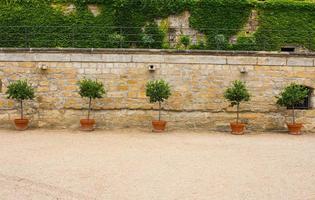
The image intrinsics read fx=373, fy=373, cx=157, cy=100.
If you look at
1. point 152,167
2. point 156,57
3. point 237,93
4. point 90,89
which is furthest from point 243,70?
point 152,167

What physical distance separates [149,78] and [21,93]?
4617 mm

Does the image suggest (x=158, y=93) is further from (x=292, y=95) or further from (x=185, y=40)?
(x=185, y=40)

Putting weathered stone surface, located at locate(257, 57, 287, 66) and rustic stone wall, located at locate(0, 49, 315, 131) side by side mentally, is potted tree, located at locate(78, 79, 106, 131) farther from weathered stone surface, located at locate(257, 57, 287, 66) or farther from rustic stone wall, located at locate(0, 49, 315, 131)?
weathered stone surface, located at locate(257, 57, 287, 66)

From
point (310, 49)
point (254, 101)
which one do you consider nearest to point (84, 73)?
point (254, 101)

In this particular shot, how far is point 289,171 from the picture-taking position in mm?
8508

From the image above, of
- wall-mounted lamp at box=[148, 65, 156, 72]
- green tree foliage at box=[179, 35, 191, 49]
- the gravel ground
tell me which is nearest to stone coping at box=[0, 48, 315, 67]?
wall-mounted lamp at box=[148, 65, 156, 72]

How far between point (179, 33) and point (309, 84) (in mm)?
8636

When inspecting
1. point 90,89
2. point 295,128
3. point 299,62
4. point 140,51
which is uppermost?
point 140,51

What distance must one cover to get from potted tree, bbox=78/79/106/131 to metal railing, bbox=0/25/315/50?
5018 mm

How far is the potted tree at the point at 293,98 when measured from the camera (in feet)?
44.2

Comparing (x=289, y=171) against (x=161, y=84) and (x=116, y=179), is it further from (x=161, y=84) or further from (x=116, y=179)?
(x=161, y=84)

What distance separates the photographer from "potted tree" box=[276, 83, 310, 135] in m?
13.5

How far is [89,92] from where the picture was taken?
43.3 feet

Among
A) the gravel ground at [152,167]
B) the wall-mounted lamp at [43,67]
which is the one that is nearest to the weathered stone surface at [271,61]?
the gravel ground at [152,167]
